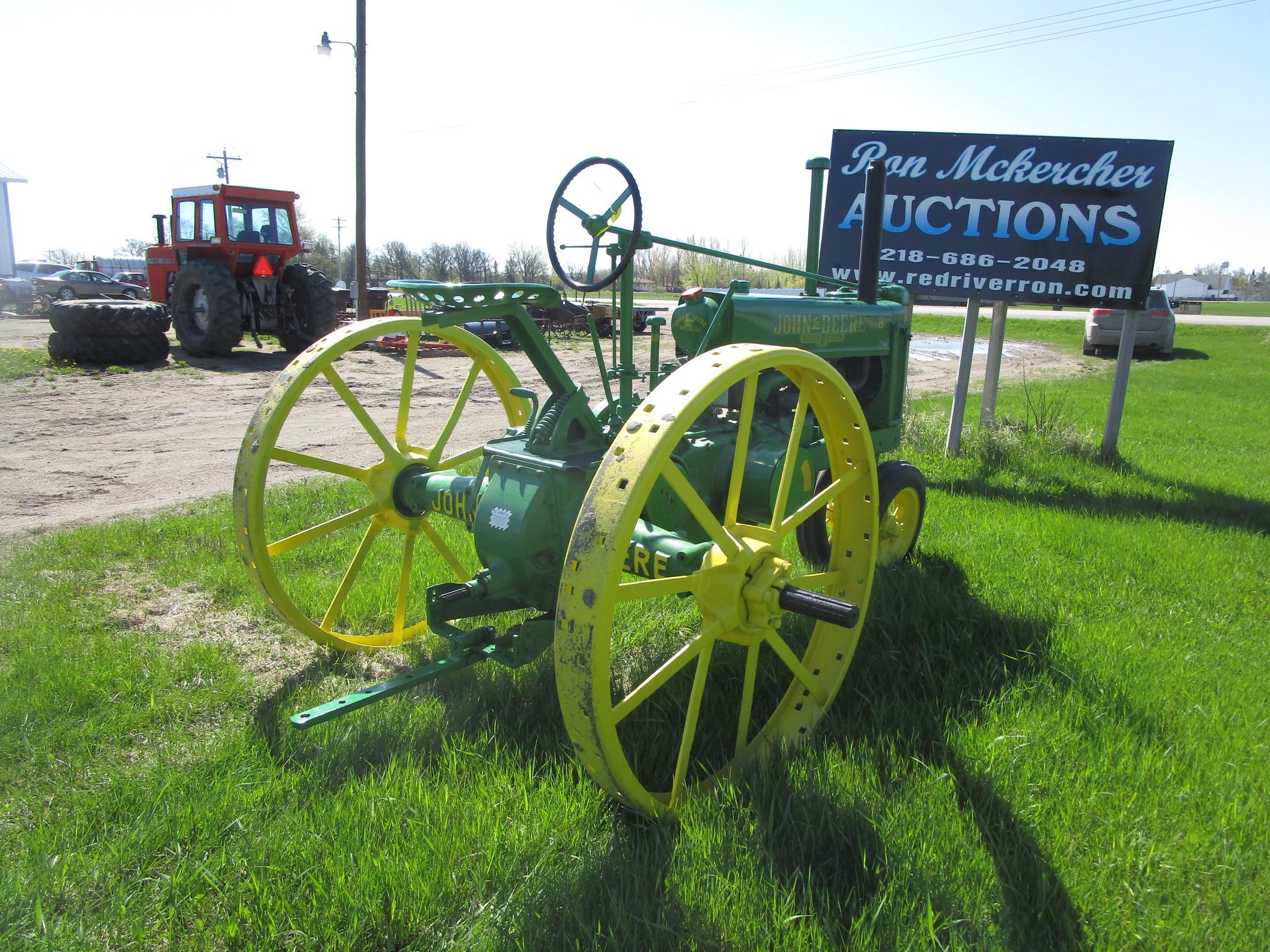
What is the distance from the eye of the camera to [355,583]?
14.0ft

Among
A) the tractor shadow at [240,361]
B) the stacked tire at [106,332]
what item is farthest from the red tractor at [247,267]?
the stacked tire at [106,332]

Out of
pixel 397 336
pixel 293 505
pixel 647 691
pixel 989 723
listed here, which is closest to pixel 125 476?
pixel 293 505

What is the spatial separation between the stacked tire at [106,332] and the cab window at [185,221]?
76.2 inches

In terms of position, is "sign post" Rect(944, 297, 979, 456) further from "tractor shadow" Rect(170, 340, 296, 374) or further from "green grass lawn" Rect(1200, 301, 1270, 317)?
"green grass lawn" Rect(1200, 301, 1270, 317)

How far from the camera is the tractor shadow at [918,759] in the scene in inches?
85.6

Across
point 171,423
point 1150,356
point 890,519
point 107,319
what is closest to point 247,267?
point 107,319

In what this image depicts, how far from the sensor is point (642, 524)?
105 inches

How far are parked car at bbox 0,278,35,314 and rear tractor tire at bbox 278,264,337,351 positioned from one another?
15289 mm

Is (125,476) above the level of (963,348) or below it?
below

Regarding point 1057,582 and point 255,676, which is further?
point 1057,582

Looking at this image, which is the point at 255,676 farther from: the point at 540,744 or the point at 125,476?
the point at 125,476

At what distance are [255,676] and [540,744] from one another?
1388 mm

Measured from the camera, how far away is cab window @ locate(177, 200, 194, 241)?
13.9 meters

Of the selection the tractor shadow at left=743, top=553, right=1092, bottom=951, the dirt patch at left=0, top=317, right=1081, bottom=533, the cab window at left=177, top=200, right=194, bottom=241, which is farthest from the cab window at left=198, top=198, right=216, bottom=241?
the tractor shadow at left=743, top=553, right=1092, bottom=951
